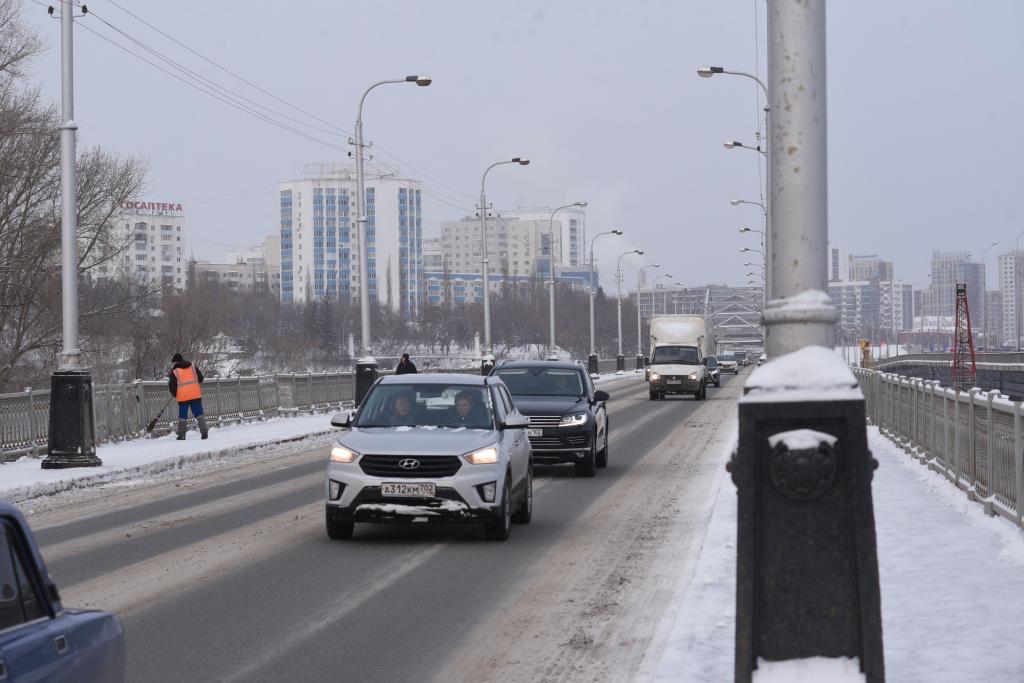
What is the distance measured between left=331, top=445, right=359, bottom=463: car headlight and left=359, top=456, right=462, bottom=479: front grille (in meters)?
0.10

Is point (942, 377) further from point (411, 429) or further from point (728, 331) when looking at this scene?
point (728, 331)

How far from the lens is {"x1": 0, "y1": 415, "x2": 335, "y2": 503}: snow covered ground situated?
741 inches

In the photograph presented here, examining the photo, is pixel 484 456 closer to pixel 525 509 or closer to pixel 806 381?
pixel 525 509

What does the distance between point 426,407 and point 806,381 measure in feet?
29.2

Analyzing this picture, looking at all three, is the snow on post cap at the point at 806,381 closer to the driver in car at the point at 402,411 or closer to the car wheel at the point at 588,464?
the driver in car at the point at 402,411

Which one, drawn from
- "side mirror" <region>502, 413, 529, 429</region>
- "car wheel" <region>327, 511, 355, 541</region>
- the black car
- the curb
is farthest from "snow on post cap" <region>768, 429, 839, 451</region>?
the black car

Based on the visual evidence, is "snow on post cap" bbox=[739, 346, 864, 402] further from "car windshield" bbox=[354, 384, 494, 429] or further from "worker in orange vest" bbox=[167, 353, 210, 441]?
"worker in orange vest" bbox=[167, 353, 210, 441]

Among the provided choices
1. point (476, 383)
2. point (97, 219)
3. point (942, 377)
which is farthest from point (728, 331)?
point (476, 383)

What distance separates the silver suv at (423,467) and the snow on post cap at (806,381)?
24.8ft

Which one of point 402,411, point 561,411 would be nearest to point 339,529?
point 402,411

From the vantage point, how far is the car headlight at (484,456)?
12403 mm

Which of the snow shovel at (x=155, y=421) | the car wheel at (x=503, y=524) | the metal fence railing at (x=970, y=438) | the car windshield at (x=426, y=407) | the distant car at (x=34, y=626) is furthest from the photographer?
the snow shovel at (x=155, y=421)

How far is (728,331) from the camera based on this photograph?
169125mm

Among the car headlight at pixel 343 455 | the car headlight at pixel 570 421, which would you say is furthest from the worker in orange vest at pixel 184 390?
the car headlight at pixel 343 455
